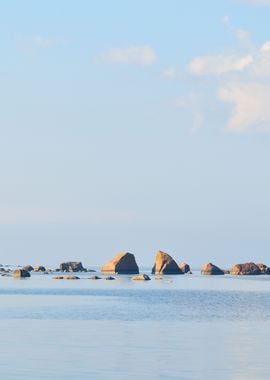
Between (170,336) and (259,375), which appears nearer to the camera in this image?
(259,375)

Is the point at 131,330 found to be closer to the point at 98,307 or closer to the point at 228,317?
the point at 228,317

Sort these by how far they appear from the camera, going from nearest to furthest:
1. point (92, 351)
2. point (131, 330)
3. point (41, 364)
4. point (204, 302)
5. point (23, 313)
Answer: point (41, 364) < point (92, 351) < point (131, 330) < point (23, 313) < point (204, 302)

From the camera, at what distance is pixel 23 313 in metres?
74.2

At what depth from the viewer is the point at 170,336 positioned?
54.5 meters

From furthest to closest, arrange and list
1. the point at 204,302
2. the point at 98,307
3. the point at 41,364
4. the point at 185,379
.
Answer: the point at 204,302 < the point at 98,307 < the point at 41,364 < the point at 185,379

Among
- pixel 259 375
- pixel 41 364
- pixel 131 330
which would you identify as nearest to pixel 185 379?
pixel 259 375

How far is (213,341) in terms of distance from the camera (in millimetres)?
52219

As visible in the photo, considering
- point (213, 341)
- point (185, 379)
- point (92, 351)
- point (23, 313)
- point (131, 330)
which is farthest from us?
point (23, 313)

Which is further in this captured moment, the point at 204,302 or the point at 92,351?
the point at 204,302

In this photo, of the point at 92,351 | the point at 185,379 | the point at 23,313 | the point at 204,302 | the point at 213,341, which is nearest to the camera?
the point at 185,379

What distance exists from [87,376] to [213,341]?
53.2ft

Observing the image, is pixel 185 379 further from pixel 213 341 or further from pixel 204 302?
pixel 204 302

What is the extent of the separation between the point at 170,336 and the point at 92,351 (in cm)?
999

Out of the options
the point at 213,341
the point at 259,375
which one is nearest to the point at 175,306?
the point at 213,341
